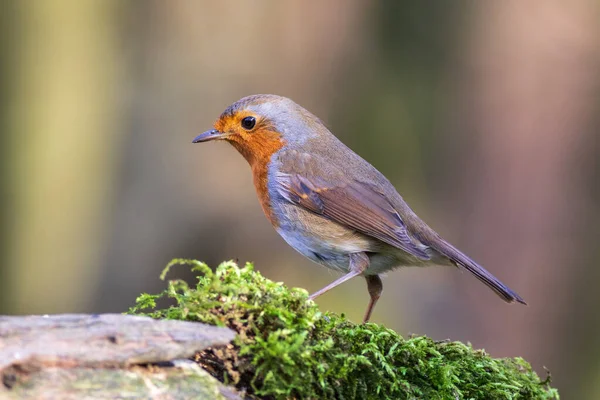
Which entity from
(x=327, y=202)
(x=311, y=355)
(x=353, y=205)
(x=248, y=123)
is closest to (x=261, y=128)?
(x=248, y=123)

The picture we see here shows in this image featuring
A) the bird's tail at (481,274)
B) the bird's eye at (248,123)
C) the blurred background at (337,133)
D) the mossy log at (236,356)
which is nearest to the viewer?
the mossy log at (236,356)

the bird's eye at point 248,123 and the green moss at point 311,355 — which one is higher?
the bird's eye at point 248,123

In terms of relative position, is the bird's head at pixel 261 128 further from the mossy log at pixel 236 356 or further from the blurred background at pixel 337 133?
the blurred background at pixel 337 133

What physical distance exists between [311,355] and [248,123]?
2.55 metres

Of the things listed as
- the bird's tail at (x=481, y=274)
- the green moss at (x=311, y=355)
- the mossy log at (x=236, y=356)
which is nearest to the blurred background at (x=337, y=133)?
the bird's tail at (x=481, y=274)

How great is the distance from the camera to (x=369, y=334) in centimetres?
284

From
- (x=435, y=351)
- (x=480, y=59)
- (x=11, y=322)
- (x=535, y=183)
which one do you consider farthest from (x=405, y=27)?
(x=11, y=322)

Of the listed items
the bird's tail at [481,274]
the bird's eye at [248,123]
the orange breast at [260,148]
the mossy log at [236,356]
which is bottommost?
the mossy log at [236,356]

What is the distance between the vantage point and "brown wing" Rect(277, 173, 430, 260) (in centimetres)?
420

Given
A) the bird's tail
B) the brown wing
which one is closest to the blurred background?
the bird's tail

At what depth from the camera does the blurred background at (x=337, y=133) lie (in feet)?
27.8

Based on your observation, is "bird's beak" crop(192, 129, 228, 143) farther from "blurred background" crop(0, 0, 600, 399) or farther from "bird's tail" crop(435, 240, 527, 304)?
"blurred background" crop(0, 0, 600, 399)

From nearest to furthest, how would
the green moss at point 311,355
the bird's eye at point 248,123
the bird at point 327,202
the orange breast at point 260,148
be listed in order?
the green moss at point 311,355, the bird at point 327,202, the orange breast at point 260,148, the bird's eye at point 248,123

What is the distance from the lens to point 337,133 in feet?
34.3
